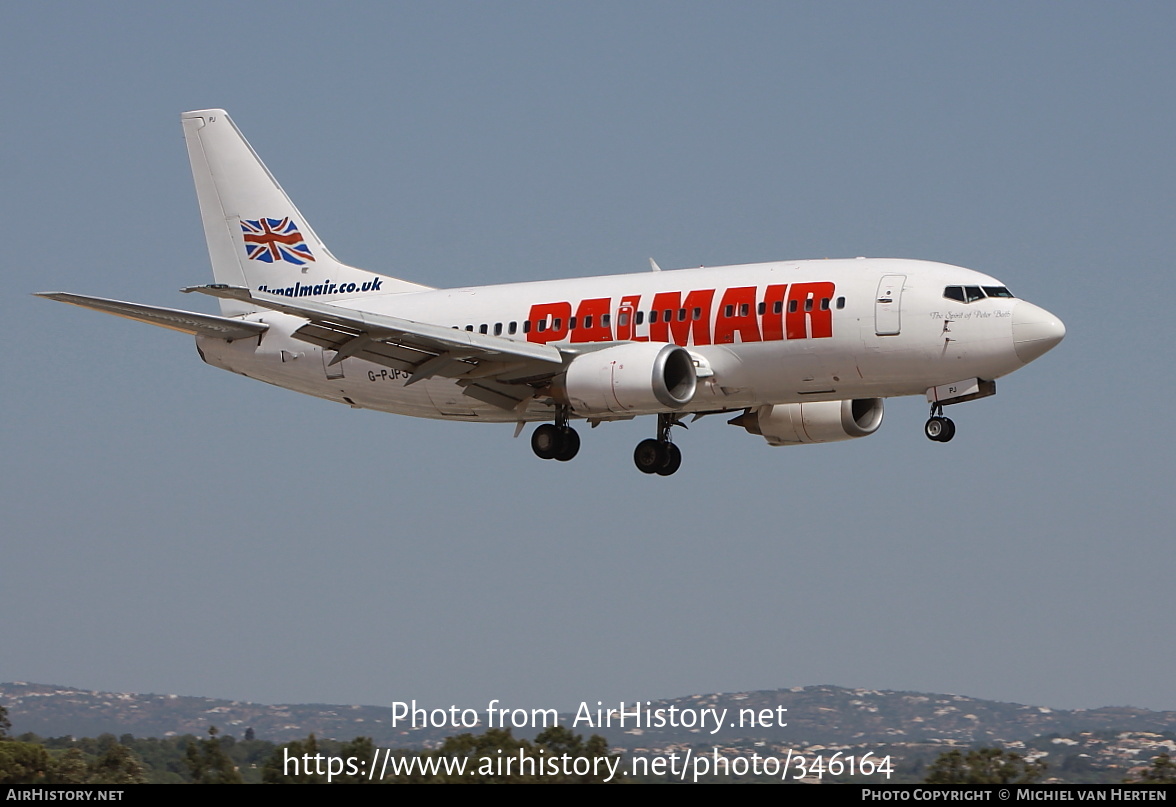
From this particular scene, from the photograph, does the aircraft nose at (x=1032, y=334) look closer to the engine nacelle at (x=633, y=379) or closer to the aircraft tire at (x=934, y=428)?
the aircraft tire at (x=934, y=428)

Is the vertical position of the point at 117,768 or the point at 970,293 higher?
the point at 970,293

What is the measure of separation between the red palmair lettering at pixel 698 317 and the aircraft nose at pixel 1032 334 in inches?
183

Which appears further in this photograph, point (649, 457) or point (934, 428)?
point (649, 457)

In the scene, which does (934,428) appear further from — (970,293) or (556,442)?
(556,442)

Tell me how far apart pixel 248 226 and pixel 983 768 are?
2937 cm

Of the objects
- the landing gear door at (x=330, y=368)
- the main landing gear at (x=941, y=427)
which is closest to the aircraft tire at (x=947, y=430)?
the main landing gear at (x=941, y=427)

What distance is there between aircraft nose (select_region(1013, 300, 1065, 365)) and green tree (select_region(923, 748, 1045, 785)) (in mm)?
10183

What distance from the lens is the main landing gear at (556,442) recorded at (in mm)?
51156

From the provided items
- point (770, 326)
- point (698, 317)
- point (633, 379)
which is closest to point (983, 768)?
point (770, 326)

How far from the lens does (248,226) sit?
5828 cm

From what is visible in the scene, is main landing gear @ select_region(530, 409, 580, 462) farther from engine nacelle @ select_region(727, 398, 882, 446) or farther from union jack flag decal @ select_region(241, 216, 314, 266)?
union jack flag decal @ select_region(241, 216, 314, 266)

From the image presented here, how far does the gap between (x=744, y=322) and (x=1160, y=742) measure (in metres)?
25.8

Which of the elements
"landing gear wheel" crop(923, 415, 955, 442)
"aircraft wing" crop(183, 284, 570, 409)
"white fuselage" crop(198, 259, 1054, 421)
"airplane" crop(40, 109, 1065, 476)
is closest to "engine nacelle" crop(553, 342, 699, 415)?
"airplane" crop(40, 109, 1065, 476)
